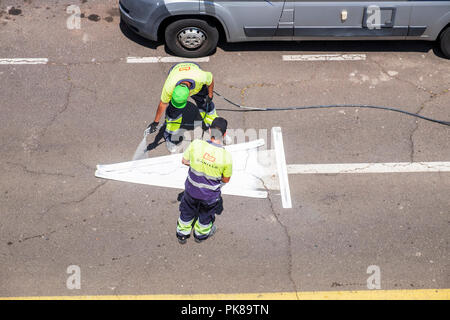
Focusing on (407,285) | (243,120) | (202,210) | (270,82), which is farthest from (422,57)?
(202,210)

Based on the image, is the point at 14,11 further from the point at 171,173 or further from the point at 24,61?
the point at 171,173

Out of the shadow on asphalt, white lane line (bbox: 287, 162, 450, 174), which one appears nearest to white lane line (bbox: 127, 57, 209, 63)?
the shadow on asphalt

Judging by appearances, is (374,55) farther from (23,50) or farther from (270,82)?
(23,50)

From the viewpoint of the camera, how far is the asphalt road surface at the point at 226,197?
6.13m

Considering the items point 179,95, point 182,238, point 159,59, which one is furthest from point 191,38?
point 182,238

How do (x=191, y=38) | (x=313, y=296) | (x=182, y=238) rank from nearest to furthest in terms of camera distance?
(x=313, y=296) → (x=182, y=238) → (x=191, y=38)

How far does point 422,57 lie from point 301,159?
3.14 metres

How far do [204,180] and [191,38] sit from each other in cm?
339

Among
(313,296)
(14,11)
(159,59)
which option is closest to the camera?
(313,296)

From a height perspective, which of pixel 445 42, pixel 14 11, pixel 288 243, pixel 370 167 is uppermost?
pixel 14 11

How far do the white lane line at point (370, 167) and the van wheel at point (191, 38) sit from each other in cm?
263

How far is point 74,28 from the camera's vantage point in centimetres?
869

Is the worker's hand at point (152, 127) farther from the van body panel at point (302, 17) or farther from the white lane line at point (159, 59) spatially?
the van body panel at point (302, 17)

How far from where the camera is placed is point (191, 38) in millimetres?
8125
